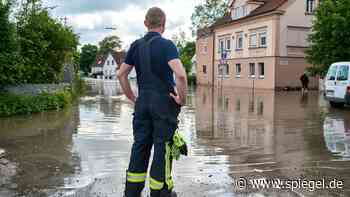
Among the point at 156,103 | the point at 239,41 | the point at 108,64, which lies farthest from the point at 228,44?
the point at 108,64

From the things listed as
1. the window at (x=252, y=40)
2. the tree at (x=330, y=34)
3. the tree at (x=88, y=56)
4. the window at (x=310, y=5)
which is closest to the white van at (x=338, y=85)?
the tree at (x=330, y=34)

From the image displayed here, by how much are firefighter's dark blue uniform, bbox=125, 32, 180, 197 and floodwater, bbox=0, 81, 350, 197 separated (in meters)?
0.75

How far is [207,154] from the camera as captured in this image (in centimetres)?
803

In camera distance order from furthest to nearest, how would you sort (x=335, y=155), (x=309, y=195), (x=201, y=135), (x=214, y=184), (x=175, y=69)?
(x=201, y=135)
(x=335, y=155)
(x=214, y=184)
(x=309, y=195)
(x=175, y=69)

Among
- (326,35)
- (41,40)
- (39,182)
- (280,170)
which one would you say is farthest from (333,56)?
(39,182)

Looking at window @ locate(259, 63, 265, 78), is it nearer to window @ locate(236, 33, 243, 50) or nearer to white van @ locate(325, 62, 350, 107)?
window @ locate(236, 33, 243, 50)

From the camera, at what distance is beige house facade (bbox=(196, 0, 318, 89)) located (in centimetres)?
3722

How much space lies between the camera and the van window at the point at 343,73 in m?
17.6

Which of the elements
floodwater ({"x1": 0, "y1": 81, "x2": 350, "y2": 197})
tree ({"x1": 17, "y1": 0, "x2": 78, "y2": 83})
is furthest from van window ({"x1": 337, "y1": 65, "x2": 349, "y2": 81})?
tree ({"x1": 17, "y1": 0, "x2": 78, "y2": 83})

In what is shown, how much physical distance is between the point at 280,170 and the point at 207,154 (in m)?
1.72

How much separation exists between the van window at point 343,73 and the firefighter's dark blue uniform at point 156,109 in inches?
579

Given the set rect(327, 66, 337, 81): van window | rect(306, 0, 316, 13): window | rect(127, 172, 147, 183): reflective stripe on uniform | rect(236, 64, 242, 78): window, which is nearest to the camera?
rect(127, 172, 147, 183): reflective stripe on uniform

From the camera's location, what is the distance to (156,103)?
14.8 feet

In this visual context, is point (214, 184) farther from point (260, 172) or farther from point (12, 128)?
point (12, 128)
